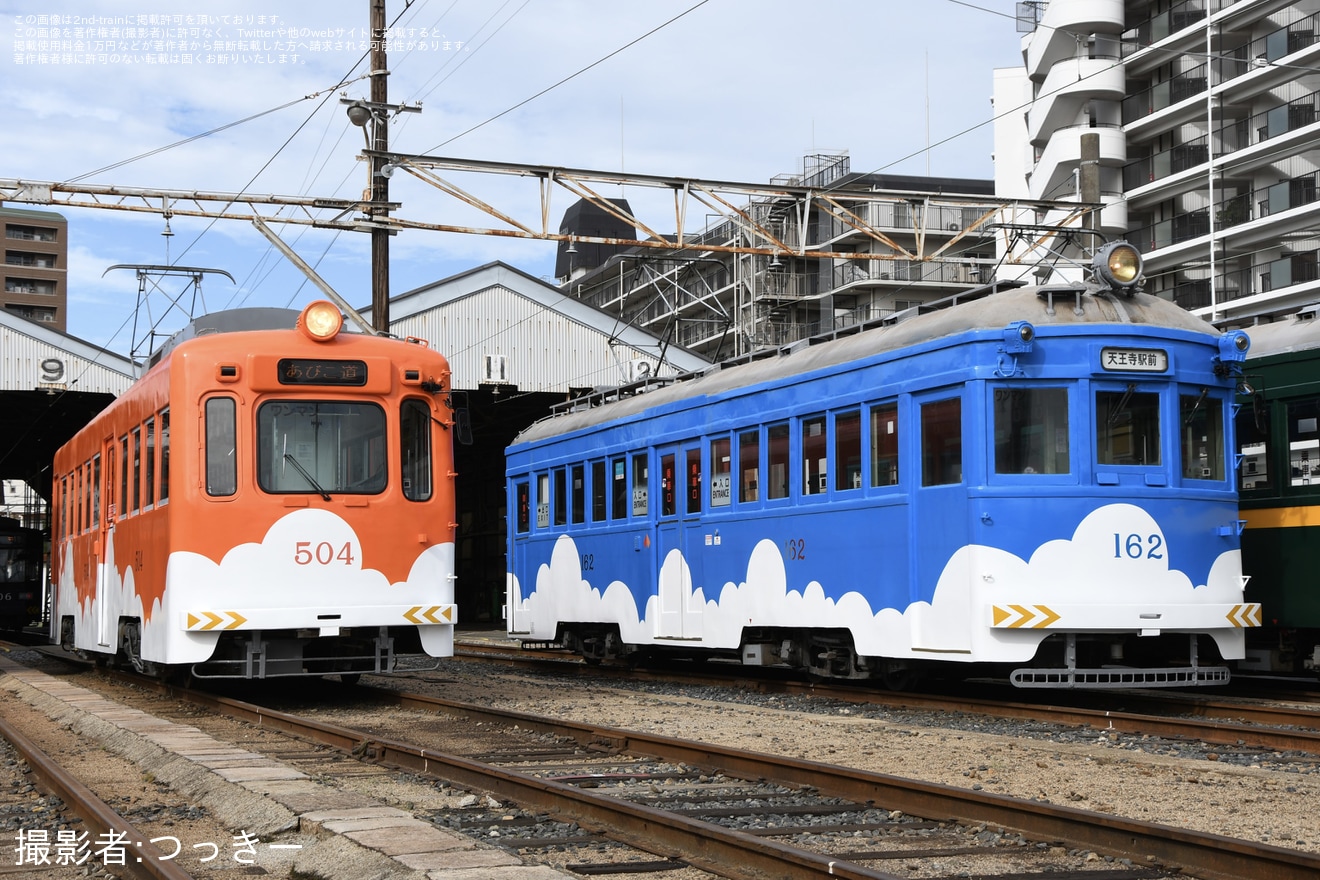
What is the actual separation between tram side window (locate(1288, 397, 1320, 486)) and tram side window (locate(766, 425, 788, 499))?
4.13 m

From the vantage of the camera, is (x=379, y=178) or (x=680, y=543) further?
(x=379, y=178)

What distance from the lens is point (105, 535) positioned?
51.6ft

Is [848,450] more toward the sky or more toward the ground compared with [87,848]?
more toward the sky

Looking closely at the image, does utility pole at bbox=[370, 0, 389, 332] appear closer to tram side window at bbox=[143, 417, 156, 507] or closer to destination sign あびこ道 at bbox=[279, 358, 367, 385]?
tram side window at bbox=[143, 417, 156, 507]

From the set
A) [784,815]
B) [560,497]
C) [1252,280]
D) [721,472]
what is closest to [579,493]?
[560,497]

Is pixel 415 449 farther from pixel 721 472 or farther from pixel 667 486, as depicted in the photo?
pixel 667 486

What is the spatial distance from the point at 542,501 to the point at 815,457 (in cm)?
672

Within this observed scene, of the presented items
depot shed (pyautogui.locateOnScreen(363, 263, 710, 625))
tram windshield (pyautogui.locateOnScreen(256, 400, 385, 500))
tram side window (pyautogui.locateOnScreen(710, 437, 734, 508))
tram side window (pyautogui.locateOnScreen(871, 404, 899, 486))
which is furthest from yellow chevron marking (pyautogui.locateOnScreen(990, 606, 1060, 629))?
depot shed (pyautogui.locateOnScreen(363, 263, 710, 625))

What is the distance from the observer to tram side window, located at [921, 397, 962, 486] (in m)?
11.4

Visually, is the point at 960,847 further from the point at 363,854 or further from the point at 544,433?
the point at 544,433

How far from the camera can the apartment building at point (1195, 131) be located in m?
47.9

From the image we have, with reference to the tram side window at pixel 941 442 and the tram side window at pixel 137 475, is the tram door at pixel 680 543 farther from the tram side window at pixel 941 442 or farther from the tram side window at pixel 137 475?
the tram side window at pixel 137 475

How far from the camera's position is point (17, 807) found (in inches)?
311

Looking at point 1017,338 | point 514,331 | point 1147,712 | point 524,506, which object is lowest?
point 1147,712
